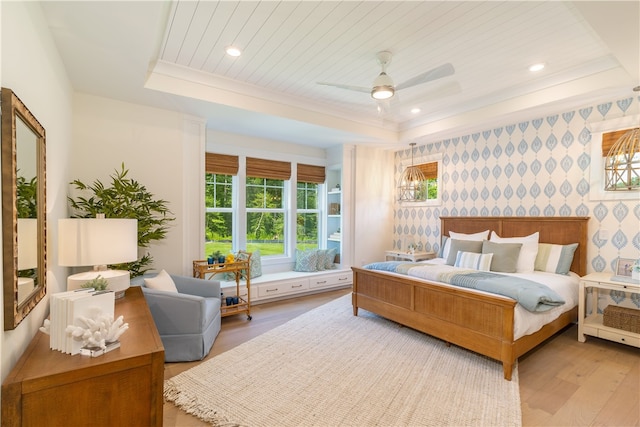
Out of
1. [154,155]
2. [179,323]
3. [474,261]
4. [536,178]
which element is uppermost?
[154,155]

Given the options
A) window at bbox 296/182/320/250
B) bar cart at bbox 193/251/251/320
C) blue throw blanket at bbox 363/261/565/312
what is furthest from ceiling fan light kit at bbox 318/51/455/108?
window at bbox 296/182/320/250

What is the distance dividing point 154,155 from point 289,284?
250 centimetres

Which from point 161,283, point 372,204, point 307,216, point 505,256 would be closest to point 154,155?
point 161,283

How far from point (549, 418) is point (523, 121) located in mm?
3457

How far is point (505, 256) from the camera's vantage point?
3586mm

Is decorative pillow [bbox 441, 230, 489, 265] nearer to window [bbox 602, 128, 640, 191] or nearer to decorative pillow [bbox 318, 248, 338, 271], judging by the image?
window [bbox 602, 128, 640, 191]

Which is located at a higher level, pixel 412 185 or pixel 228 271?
pixel 412 185

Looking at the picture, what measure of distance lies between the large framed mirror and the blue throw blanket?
3.06 m

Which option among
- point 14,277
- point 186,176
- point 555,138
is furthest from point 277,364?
point 555,138

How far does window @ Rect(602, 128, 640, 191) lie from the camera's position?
10.2 ft

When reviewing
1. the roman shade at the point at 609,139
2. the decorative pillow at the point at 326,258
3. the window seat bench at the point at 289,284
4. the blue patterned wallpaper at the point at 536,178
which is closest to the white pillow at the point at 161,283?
the window seat bench at the point at 289,284

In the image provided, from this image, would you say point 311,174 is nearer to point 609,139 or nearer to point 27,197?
point 609,139

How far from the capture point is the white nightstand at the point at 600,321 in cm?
279

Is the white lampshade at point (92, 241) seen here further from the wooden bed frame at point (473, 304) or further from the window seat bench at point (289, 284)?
the wooden bed frame at point (473, 304)
